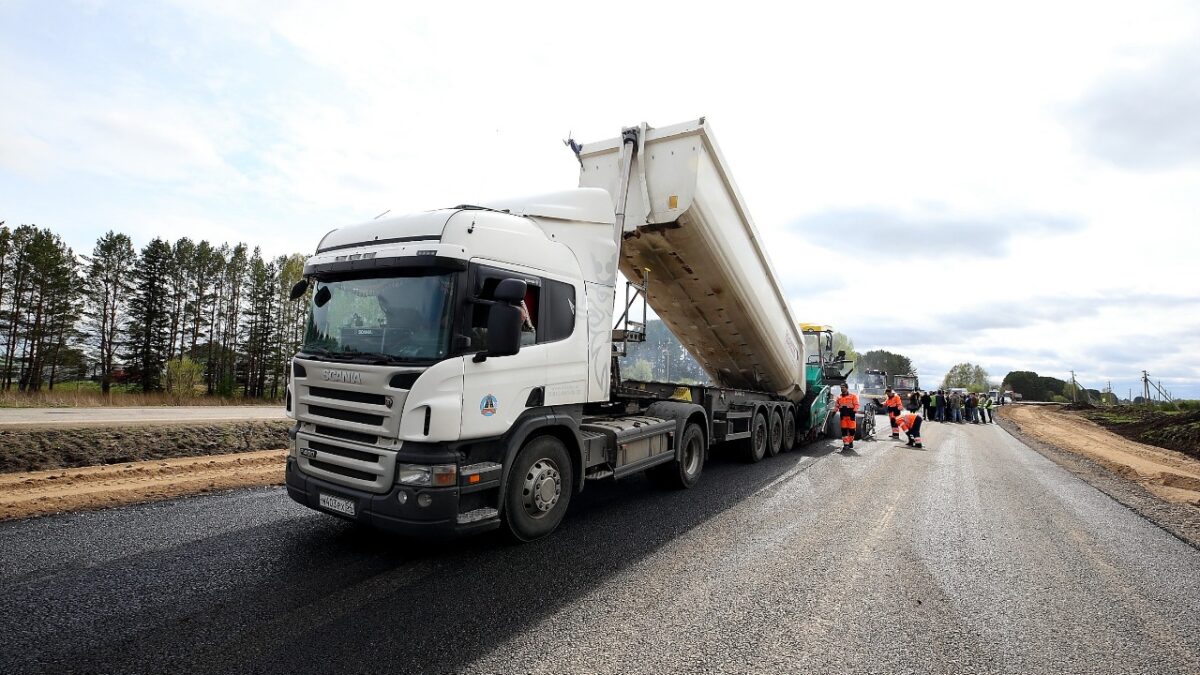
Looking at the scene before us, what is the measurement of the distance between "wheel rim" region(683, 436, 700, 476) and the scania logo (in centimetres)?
438

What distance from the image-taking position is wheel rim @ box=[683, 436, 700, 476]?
720 cm

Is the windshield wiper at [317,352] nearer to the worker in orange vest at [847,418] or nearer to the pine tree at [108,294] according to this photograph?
the worker in orange vest at [847,418]

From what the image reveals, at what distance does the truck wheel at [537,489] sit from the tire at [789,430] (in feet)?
22.9

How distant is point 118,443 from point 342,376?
7.40m

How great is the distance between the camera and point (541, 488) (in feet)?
15.2

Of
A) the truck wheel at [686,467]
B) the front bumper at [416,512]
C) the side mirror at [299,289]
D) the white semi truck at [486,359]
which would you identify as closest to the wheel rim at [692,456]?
the truck wheel at [686,467]

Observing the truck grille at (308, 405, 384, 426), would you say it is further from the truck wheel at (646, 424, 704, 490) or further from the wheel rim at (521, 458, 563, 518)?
the truck wheel at (646, 424, 704, 490)

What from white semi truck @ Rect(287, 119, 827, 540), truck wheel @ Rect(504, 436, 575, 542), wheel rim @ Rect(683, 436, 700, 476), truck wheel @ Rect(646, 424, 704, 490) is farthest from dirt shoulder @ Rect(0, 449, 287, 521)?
wheel rim @ Rect(683, 436, 700, 476)

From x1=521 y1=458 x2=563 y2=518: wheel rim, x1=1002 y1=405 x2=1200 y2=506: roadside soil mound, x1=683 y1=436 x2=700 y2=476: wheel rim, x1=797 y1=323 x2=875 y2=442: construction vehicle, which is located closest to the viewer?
x1=521 y1=458 x2=563 y2=518: wheel rim

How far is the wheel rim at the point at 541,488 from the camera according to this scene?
4578 mm

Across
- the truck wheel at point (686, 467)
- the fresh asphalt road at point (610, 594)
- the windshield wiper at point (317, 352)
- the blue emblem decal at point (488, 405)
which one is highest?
the windshield wiper at point (317, 352)

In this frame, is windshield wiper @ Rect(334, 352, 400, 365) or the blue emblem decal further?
the blue emblem decal

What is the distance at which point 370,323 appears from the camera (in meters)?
4.25

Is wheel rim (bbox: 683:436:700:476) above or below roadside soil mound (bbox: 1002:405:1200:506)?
above
